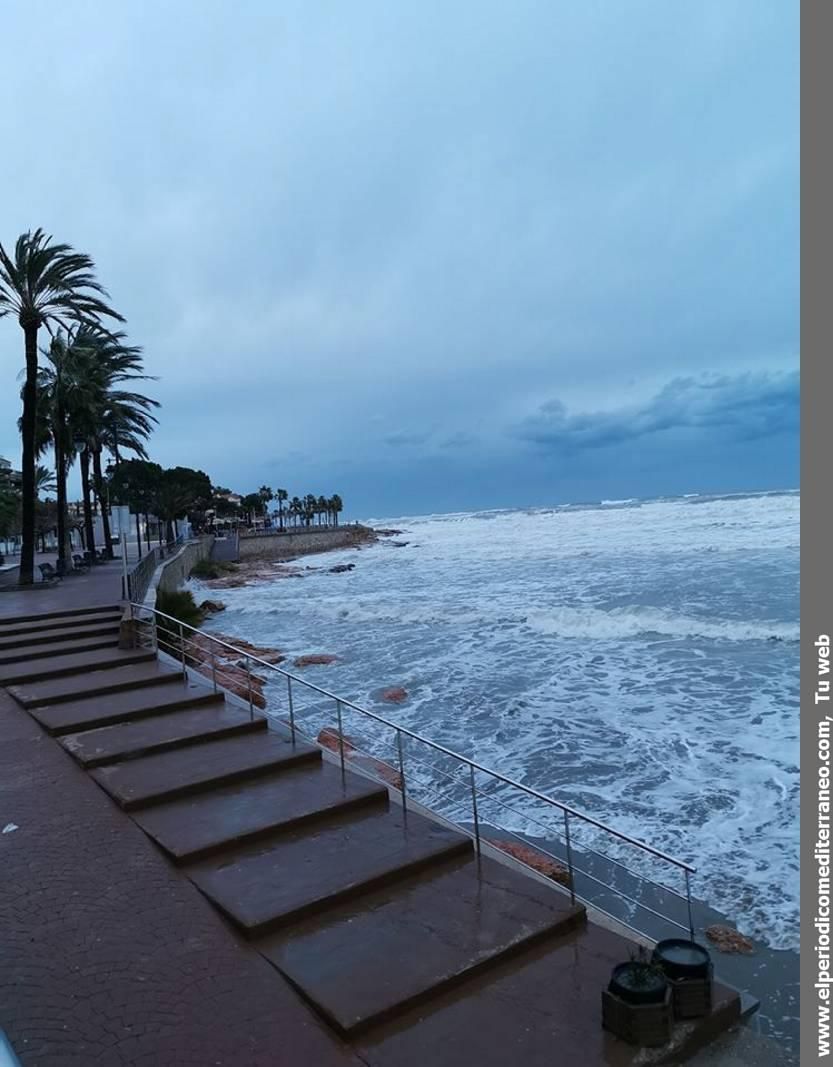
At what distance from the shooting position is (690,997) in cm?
430

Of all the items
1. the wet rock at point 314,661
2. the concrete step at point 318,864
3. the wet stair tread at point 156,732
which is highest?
the wet stair tread at point 156,732

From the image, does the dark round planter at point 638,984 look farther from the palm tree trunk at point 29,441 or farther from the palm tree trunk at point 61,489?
the palm tree trunk at point 61,489

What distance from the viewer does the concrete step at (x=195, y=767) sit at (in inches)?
279

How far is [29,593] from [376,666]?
1002 centimetres

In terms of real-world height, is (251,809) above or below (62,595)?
below

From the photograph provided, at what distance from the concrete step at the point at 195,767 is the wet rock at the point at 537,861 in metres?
2.32

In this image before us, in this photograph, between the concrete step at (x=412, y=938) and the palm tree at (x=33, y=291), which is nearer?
the concrete step at (x=412, y=938)

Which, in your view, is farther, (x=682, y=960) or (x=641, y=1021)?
(x=682, y=960)

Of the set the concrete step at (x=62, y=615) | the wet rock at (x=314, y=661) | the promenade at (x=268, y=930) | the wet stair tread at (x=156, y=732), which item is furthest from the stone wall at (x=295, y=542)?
the promenade at (x=268, y=930)

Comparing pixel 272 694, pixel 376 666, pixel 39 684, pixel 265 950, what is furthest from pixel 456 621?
pixel 265 950

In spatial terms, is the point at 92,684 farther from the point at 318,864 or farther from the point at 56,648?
the point at 318,864

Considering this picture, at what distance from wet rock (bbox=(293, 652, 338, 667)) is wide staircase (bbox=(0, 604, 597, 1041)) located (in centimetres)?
930

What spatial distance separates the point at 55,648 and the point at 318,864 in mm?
8796

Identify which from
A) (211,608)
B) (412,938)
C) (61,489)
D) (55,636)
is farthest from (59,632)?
(61,489)
